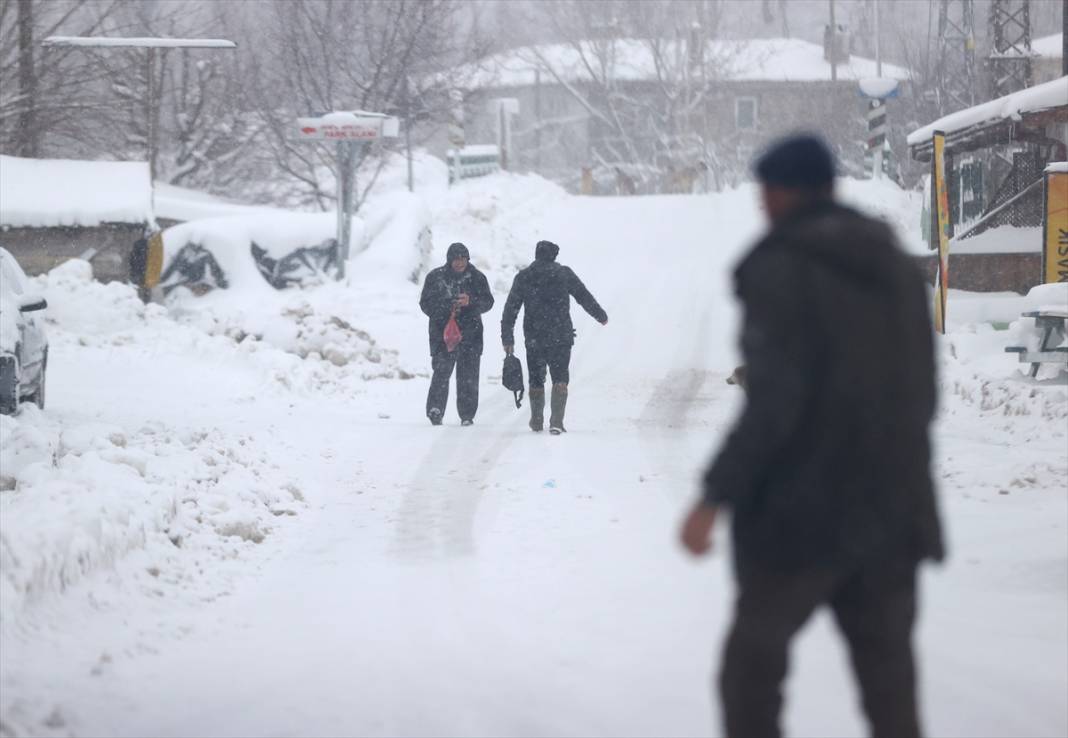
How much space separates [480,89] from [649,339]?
1336 cm

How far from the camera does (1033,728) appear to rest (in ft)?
17.7

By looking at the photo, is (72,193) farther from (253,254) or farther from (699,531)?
(699,531)

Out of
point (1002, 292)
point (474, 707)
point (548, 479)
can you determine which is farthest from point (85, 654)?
point (1002, 292)

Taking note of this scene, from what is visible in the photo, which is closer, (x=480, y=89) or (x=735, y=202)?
(x=480, y=89)

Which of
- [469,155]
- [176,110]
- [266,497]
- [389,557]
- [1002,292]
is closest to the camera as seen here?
[389,557]

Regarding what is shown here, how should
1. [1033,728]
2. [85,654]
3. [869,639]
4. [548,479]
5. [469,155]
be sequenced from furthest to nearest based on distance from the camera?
[469,155] → [548,479] → [85,654] → [1033,728] → [869,639]

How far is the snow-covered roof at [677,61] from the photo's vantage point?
5356cm

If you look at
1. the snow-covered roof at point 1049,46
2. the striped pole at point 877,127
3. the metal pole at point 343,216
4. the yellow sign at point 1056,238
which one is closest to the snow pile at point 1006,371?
the yellow sign at point 1056,238

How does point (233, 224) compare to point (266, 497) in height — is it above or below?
above

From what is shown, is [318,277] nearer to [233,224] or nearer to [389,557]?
[233,224]

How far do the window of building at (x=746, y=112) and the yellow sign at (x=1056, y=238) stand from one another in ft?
143

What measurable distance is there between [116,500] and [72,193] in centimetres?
1531

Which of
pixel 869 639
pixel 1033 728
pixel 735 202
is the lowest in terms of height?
pixel 1033 728

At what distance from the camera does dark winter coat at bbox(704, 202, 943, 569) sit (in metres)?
3.14
